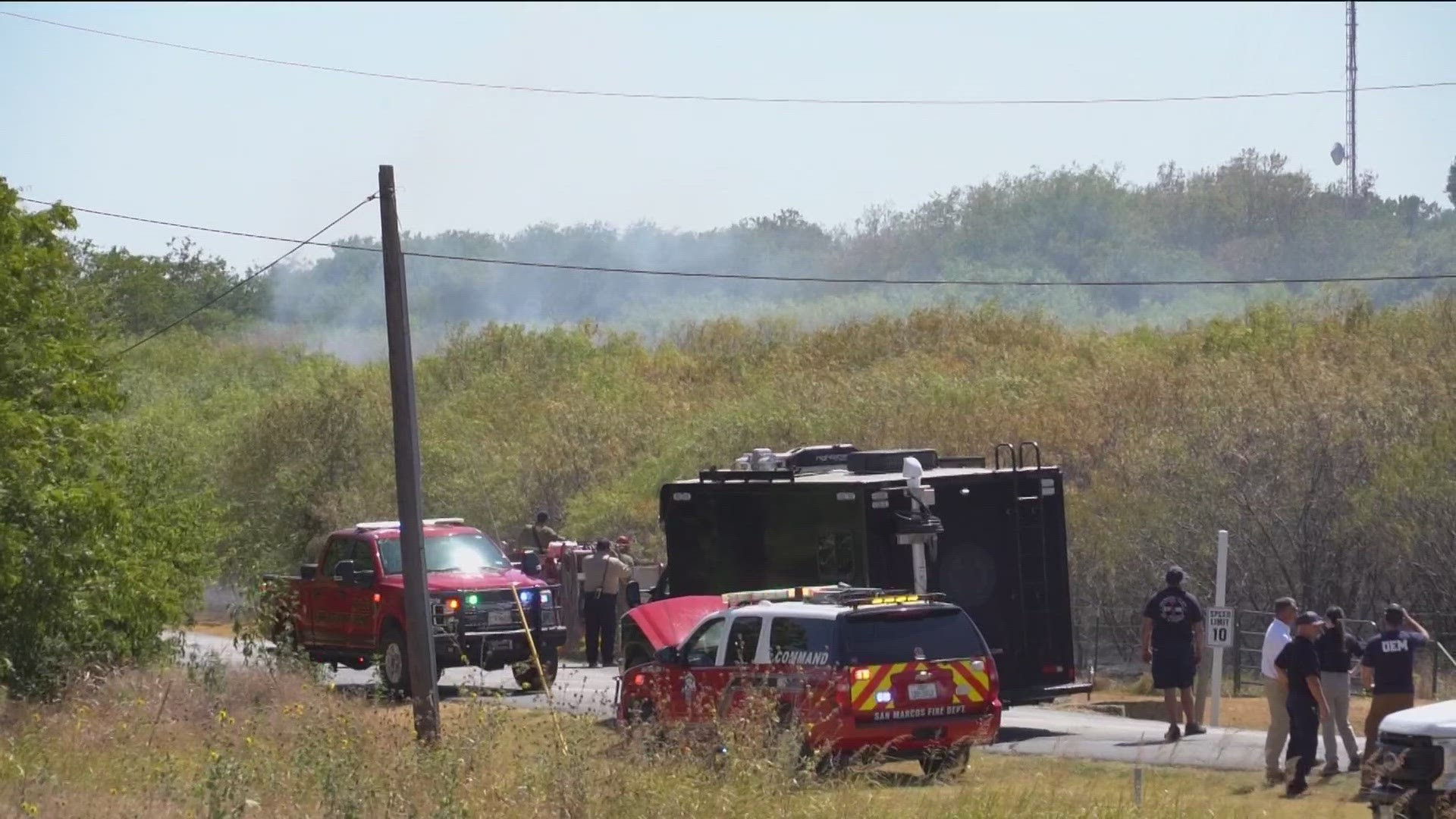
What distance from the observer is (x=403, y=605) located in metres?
20.2

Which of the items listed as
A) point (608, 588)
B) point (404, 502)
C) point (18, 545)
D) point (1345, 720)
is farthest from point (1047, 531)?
point (18, 545)

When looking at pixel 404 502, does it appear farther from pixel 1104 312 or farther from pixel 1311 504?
pixel 1104 312

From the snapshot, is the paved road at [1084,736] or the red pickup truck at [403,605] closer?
the paved road at [1084,736]

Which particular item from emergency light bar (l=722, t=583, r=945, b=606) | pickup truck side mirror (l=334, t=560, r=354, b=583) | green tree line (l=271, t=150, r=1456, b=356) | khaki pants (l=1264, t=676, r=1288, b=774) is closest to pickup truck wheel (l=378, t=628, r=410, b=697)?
pickup truck side mirror (l=334, t=560, r=354, b=583)

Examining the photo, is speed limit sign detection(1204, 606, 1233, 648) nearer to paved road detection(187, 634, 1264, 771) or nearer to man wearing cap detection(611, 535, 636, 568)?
paved road detection(187, 634, 1264, 771)

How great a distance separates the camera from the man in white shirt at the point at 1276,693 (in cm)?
1438

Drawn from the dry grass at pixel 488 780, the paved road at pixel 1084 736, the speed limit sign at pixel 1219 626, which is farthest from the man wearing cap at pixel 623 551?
the dry grass at pixel 488 780

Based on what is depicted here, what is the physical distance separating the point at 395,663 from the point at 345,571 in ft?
4.28

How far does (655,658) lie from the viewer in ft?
49.4

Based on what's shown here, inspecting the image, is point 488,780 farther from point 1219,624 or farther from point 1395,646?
point 1219,624

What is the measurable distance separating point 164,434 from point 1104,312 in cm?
5387

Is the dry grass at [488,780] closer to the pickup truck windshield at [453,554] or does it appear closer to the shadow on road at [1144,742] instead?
the shadow on road at [1144,742]

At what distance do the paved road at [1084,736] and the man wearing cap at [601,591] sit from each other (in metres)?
1.71

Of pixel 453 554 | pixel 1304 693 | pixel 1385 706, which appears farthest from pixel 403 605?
pixel 1385 706
